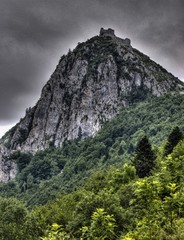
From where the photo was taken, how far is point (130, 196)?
6731 centimetres

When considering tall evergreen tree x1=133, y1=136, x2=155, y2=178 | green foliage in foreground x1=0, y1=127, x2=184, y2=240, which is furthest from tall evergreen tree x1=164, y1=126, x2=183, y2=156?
tall evergreen tree x1=133, y1=136, x2=155, y2=178

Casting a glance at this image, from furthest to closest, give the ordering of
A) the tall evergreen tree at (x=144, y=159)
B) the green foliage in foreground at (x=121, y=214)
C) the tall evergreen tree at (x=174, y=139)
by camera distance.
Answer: the tall evergreen tree at (x=174, y=139), the tall evergreen tree at (x=144, y=159), the green foliage in foreground at (x=121, y=214)

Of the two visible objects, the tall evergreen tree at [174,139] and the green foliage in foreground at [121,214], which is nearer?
the green foliage in foreground at [121,214]

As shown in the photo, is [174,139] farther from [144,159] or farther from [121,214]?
[121,214]

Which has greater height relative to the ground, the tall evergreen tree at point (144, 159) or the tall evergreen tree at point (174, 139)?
the tall evergreen tree at point (174, 139)

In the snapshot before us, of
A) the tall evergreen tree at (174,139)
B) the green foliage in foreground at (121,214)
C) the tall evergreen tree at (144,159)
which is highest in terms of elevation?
the tall evergreen tree at (174,139)

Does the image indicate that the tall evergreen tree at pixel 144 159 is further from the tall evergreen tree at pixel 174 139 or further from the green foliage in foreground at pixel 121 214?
the tall evergreen tree at pixel 174 139

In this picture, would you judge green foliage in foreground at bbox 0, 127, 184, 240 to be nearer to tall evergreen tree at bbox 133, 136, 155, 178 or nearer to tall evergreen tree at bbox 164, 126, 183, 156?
tall evergreen tree at bbox 133, 136, 155, 178

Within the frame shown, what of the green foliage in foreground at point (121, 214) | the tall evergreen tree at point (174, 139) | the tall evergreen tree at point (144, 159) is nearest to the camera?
the green foliage in foreground at point (121, 214)

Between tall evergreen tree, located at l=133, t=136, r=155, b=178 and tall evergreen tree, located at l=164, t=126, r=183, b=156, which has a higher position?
tall evergreen tree, located at l=164, t=126, r=183, b=156

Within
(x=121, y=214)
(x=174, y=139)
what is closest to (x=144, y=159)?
(x=174, y=139)

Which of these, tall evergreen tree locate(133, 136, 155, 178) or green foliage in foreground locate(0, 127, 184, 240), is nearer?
green foliage in foreground locate(0, 127, 184, 240)

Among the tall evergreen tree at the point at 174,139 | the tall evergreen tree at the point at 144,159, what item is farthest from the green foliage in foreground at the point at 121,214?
the tall evergreen tree at the point at 174,139

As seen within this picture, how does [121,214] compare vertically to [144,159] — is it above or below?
below
